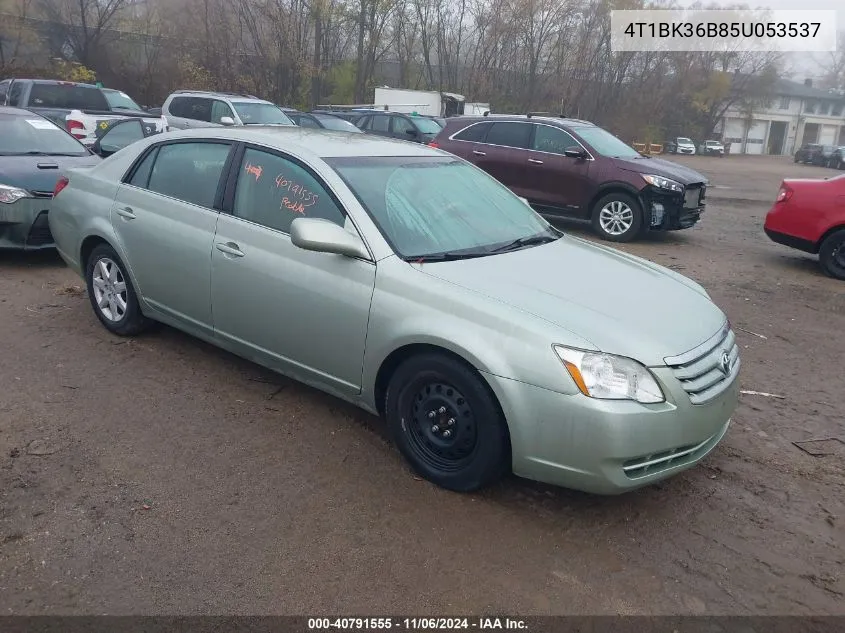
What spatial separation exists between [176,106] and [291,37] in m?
22.0

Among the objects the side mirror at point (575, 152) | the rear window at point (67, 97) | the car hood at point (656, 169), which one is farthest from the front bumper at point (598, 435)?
the rear window at point (67, 97)

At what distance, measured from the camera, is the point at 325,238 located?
353 centimetres

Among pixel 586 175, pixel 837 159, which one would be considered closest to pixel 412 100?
pixel 586 175

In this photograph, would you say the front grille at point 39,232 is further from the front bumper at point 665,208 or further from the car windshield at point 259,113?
the car windshield at point 259,113

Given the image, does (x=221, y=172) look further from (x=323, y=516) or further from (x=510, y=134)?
(x=510, y=134)

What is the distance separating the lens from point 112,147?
419 inches

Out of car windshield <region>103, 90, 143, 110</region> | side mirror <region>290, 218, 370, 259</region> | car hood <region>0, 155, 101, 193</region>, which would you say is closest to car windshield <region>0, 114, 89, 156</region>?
car hood <region>0, 155, 101, 193</region>

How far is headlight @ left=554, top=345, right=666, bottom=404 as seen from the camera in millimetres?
2979

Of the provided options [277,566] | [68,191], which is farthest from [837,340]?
[68,191]

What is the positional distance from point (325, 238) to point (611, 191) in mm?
7638

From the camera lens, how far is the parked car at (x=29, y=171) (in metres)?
6.71

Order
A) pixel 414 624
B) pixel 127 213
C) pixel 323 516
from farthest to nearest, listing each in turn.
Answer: pixel 127 213, pixel 323 516, pixel 414 624

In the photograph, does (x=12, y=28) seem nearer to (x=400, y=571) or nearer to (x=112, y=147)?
(x=112, y=147)

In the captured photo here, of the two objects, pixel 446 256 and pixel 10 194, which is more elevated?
pixel 446 256
